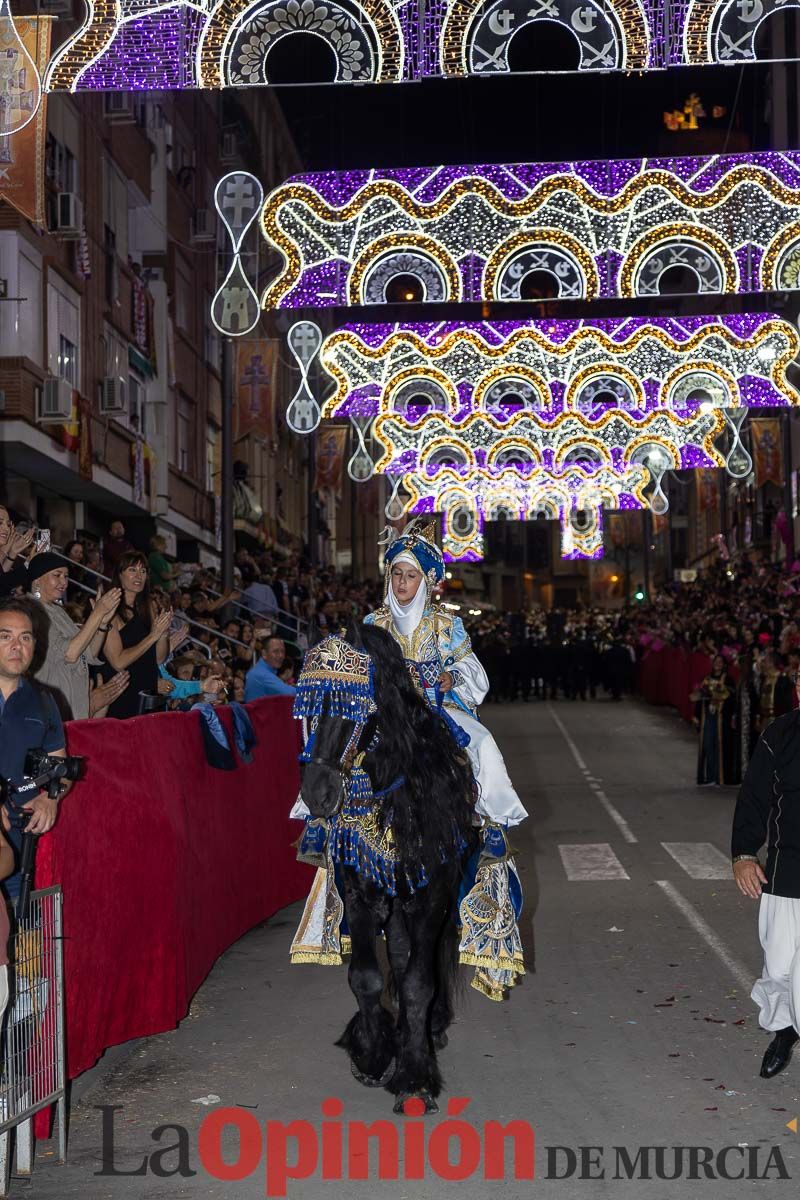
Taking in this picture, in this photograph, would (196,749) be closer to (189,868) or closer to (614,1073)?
(189,868)

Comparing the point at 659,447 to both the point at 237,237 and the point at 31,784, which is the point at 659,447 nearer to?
the point at 237,237

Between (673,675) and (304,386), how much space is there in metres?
17.8

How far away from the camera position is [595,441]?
30.9 meters

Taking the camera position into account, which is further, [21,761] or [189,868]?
[189,868]

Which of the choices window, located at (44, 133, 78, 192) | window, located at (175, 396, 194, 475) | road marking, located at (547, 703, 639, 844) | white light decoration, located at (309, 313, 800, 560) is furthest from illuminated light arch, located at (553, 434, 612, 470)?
window, located at (44, 133, 78, 192)

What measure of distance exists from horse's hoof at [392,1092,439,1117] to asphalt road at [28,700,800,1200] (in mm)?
69

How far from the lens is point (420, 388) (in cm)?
2662

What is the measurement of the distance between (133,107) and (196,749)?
2277cm

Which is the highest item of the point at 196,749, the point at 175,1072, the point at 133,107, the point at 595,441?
the point at 133,107

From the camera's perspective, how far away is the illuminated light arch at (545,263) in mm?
19734

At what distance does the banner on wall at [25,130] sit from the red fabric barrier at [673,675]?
21320mm

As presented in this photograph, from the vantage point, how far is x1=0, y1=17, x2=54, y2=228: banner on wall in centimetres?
1180

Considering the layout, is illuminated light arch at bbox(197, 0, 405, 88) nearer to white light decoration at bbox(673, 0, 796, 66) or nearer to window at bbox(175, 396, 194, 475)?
white light decoration at bbox(673, 0, 796, 66)

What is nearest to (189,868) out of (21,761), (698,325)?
(21,761)
